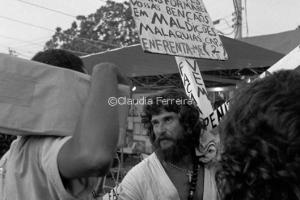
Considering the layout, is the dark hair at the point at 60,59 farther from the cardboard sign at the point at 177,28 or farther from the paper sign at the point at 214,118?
the paper sign at the point at 214,118

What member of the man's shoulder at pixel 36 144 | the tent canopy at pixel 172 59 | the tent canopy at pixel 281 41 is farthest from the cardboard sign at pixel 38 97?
the tent canopy at pixel 281 41

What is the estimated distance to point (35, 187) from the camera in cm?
102

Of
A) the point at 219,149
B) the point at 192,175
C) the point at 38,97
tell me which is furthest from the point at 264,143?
the point at 192,175

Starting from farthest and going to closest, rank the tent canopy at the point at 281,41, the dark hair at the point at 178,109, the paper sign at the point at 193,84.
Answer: the tent canopy at the point at 281,41
the paper sign at the point at 193,84
the dark hair at the point at 178,109

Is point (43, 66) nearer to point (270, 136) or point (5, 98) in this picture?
point (5, 98)

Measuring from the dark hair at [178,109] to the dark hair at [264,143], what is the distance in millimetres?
1409

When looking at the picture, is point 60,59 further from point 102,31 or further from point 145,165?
point 102,31

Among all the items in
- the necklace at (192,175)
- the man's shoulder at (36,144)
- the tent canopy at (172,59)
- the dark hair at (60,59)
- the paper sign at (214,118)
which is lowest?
the necklace at (192,175)

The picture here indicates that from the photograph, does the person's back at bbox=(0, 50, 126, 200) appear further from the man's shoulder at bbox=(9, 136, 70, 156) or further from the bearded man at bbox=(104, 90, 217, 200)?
the bearded man at bbox=(104, 90, 217, 200)

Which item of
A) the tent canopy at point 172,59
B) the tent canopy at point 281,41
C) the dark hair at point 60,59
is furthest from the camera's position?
the tent canopy at point 281,41

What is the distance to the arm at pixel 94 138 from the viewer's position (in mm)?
859

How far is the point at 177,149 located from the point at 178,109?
10.5 inches

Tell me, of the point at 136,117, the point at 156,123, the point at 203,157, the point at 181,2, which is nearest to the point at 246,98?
the point at 203,157

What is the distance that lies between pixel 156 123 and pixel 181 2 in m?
0.91
